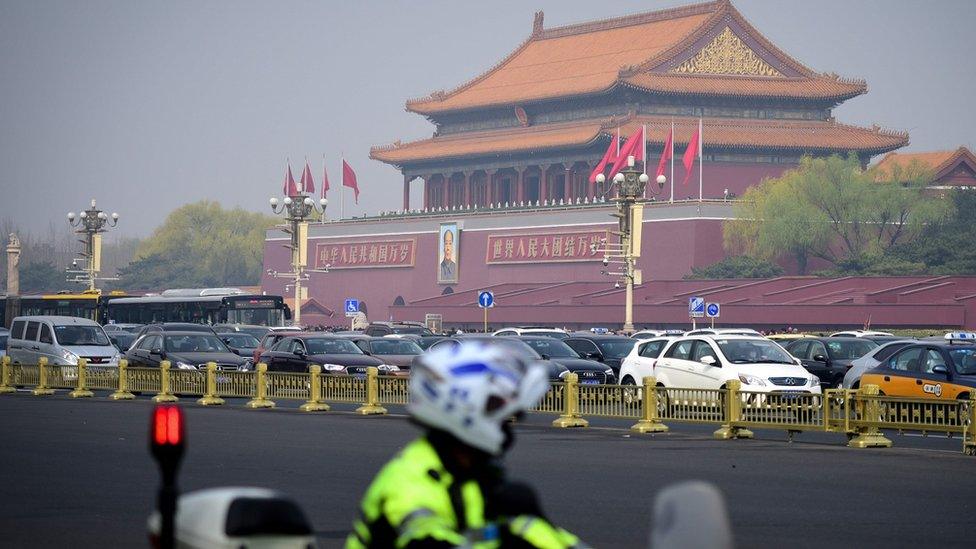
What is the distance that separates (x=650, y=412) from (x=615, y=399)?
36.6 inches

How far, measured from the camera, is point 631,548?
32.2ft

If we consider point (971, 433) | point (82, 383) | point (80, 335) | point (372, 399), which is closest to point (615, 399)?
point (372, 399)

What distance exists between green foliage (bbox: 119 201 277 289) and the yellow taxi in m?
97.0

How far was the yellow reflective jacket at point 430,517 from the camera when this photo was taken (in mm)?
3547

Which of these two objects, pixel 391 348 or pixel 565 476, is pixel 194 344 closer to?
pixel 391 348

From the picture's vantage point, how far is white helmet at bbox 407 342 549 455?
3.53 metres

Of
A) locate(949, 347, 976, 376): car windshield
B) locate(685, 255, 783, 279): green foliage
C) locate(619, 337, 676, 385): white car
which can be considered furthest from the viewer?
locate(685, 255, 783, 279): green foliage

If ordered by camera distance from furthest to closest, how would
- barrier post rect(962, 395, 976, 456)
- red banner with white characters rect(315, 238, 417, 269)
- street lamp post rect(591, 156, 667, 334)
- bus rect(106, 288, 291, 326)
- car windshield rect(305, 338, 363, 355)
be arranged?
red banner with white characters rect(315, 238, 417, 269)
bus rect(106, 288, 291, 326)
street lamp post rect(591, 156, 667, 334)
car windshield rect(305, 338, 363, 355)
barrier post rect(962, 395, 976, 456)

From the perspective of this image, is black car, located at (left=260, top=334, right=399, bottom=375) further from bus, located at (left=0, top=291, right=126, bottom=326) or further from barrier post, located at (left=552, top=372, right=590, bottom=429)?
bus, located at (left=0, top=291, right=126, bottom=326)

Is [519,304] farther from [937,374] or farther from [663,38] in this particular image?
[937,374]

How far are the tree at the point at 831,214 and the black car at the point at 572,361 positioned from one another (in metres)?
40.7

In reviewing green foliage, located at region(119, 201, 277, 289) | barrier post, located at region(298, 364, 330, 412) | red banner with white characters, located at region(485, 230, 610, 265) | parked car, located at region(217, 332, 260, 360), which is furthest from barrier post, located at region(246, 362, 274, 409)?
green foliage, located at region(119, 201, 277, 289)

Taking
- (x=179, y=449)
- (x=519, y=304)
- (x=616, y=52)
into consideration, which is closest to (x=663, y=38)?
(x=616, y=52)

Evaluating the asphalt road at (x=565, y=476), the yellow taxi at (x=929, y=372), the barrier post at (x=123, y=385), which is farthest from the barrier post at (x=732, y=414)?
the barrier post at (x=123, y=385)
